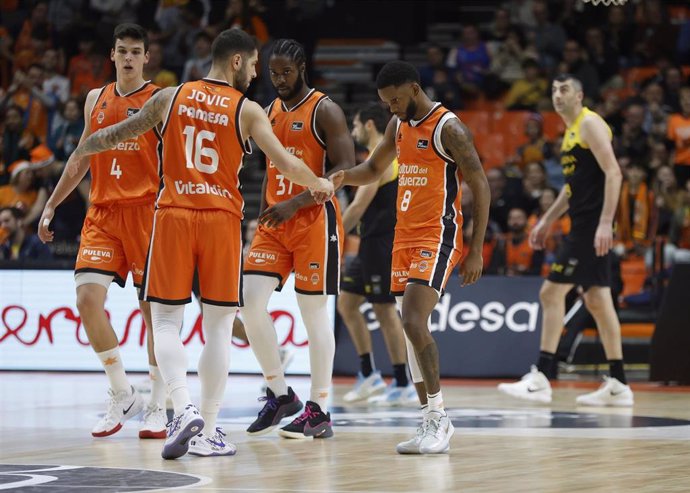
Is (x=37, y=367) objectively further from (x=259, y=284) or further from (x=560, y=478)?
(x=560, y=478)

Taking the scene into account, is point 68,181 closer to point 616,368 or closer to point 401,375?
point 401,375

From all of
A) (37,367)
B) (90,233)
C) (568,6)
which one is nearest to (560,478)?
(90,233)

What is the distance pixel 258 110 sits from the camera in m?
6.95

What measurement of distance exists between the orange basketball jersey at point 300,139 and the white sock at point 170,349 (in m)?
1.40

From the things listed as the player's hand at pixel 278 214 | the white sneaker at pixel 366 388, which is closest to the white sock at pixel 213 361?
the player's hand at pixel 278 214

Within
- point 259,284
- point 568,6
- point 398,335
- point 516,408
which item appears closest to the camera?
point 259,284

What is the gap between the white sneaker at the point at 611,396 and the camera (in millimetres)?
10242

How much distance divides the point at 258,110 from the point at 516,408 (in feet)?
13.2

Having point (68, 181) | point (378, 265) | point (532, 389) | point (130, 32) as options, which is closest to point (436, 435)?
point (68, 181)

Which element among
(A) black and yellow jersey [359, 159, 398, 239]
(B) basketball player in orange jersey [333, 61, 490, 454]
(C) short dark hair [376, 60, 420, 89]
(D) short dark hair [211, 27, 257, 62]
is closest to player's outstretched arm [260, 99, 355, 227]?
(B) basketball player in orange jersey [333, 61, 490, 454]

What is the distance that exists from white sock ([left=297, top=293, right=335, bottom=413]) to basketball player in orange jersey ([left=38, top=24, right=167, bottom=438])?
97 centimetres

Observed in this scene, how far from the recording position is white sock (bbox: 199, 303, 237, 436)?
700cm

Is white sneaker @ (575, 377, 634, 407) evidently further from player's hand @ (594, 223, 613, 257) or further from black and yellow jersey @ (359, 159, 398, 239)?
black and yellow jersey @ (359, 159, 398, 239)

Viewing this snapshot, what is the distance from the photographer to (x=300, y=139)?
802cm
